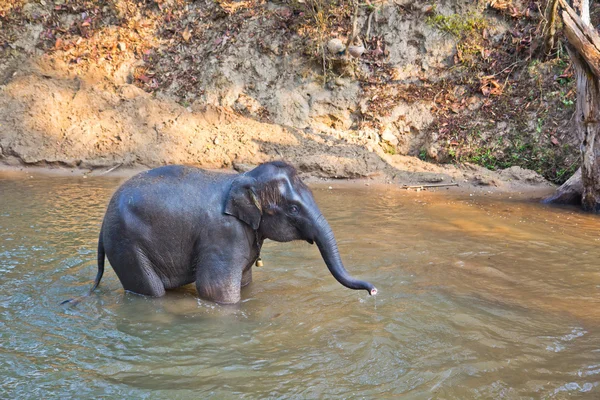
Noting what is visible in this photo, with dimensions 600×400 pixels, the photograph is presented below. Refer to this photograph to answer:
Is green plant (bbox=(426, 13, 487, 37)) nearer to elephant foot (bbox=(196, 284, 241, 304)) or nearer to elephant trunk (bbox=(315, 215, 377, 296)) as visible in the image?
elephant trunk (bbox=(315, 215, 377, 296))

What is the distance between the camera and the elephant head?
5027mm

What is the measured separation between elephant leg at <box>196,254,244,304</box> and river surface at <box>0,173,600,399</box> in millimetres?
119

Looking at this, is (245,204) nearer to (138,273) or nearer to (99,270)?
(138,273)

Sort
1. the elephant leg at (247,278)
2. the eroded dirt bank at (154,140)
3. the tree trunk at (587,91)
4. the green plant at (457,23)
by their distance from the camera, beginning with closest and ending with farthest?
1. the elephant leg at (247,278)
2. the tree trunk at (587,91)
3. the eroded dirt bank at (154,140)
4. the green plant at (457,23)

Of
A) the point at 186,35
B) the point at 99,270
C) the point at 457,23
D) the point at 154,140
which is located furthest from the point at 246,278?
the point at 186,35

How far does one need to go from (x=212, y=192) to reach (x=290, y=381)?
79.8 inches

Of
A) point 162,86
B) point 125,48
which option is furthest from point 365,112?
point 125,48

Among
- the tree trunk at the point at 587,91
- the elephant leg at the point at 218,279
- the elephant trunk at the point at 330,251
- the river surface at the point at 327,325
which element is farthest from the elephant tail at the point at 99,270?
the tree trunk at the point at 587,91

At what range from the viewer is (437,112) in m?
14.4

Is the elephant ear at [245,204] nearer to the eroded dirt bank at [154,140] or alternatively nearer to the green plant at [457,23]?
the eroded dirt bank at [154,140]

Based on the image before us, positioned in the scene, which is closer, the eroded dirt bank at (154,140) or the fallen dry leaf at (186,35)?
the eroded dirt bank at (154,140)

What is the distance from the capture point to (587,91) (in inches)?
397

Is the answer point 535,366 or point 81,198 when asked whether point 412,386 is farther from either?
point 81,198

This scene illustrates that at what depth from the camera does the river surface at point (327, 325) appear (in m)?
3.85
